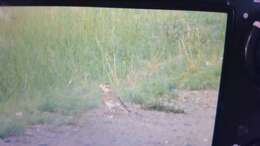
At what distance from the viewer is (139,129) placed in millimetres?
1638

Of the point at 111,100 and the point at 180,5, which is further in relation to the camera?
the point at 111,100

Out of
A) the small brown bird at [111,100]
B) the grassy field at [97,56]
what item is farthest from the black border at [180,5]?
the small brown bird at [111,100]

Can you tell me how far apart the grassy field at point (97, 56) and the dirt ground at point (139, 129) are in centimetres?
5

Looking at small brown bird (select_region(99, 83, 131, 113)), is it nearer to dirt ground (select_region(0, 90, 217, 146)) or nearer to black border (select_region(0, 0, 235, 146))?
dirt ground (select_region(0, 90, 217, 146))

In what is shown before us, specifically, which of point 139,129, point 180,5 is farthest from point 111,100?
point 180,5

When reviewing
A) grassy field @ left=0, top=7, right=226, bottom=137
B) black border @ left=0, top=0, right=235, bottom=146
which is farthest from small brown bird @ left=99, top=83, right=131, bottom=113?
black border @ left=0, top=0, right=235, bottom=146

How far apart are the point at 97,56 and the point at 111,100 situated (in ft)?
0.61

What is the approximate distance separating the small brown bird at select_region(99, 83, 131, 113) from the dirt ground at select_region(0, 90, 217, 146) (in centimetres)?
3

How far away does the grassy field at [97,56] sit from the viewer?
155 centimetres

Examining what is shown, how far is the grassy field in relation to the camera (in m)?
1.55

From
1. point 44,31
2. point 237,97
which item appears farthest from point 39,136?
point 237,97

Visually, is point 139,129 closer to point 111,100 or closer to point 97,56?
point 111,100

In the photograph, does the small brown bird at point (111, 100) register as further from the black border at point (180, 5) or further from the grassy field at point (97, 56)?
the black border at point (180, 5)

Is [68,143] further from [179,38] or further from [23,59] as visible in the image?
[179,38]
